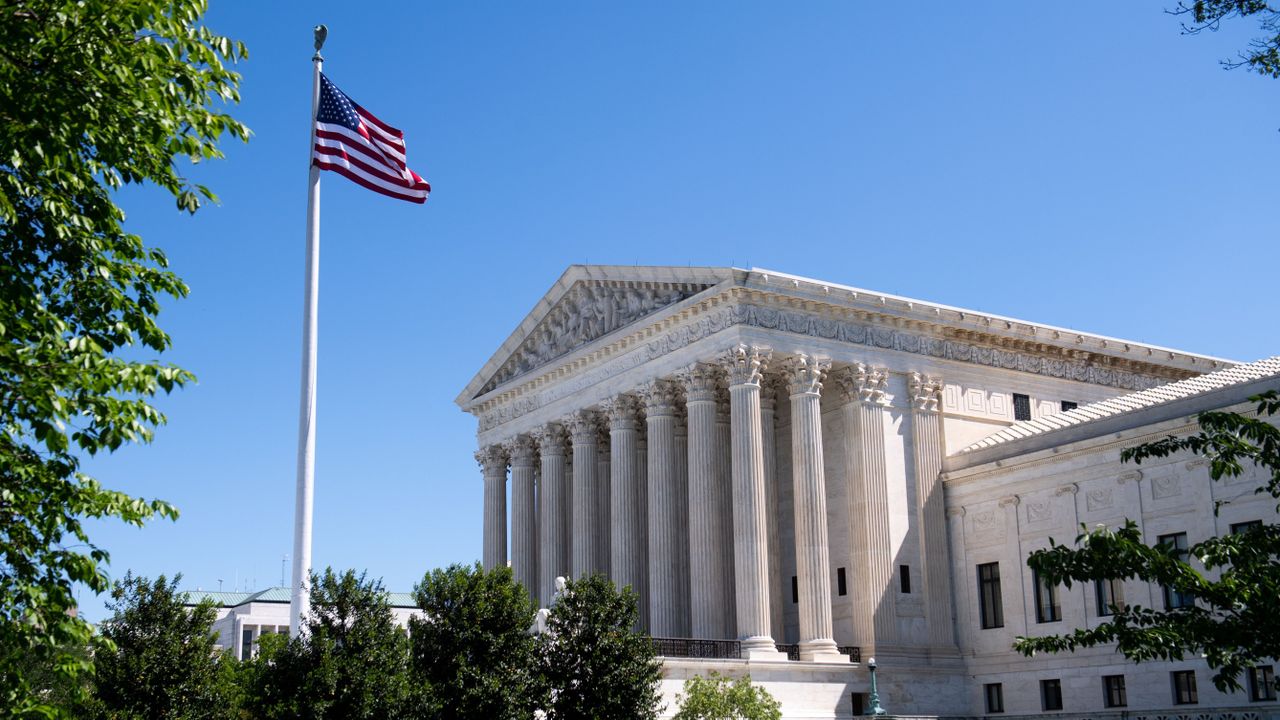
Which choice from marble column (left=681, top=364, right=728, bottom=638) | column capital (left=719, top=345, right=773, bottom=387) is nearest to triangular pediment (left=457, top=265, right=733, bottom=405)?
column capital (left=719, top=345, right=773, bottom=387)

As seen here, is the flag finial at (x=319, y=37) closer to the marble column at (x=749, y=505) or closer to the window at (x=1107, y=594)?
the marble column at (x=749, y=505)

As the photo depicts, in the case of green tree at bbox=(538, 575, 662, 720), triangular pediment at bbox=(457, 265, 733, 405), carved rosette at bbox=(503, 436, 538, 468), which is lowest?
green tree at bbox=(538, 575, 662, 720)

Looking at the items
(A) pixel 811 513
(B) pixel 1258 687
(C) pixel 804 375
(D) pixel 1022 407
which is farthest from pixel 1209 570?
(D) pixel 1022 407

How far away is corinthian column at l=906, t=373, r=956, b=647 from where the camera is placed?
48438 mm

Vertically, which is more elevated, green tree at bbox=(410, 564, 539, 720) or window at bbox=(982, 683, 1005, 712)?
green tree at bbox=(410, 564, 539, 720)

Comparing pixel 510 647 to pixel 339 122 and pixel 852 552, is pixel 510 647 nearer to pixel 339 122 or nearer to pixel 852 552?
pixel 339 122

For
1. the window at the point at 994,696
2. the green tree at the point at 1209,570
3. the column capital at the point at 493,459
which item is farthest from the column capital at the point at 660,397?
the green tree at the point at 1209,570

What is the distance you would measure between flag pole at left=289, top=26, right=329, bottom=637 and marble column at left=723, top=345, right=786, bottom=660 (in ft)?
63.7

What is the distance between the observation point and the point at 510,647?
1246 inches

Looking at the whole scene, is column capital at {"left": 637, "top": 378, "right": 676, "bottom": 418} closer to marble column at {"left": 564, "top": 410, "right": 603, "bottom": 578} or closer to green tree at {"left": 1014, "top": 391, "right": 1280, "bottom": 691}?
marble column at {"left": 564, "top": 410, "right": 603, "bottom": 578}

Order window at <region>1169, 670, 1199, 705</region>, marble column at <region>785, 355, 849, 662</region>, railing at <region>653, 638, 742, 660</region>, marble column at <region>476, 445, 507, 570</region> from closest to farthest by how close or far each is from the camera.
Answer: window at <region>1169, 670, 1199, 705</region> < railing at <region>653, 638, 742, 660</region> < marble column at <region>785, 355, 849, 662</region> < marble column at <region>476, 445, 507, 570</region>

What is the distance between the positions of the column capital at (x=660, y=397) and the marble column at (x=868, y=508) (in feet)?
21.2

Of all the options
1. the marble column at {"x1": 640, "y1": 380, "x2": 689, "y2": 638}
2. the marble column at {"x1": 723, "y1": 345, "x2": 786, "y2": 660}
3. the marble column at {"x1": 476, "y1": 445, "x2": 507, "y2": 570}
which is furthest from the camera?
the marble column at {"x1": 476, "y1": 445, "x2": 507, "y2": 570}

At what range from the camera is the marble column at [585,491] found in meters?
55.4
